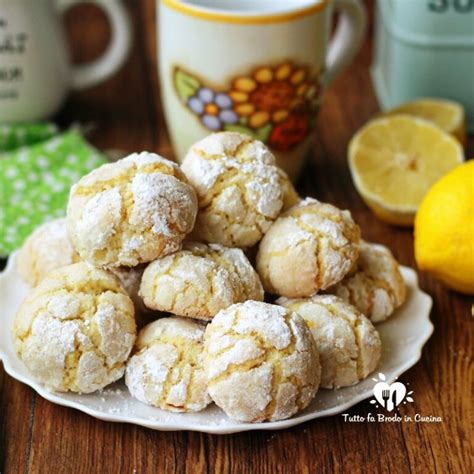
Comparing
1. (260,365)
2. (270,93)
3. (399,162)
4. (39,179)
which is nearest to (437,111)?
(399,162)

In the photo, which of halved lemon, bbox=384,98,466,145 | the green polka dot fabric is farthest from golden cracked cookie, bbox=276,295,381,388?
halved lemon, bbox=384,98,466,145

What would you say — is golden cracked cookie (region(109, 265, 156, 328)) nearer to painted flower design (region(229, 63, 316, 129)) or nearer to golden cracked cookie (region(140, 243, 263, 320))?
golden cracked cookie (region(140, 243, 263, 320))

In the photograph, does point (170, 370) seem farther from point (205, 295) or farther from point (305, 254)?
point (305, 254)

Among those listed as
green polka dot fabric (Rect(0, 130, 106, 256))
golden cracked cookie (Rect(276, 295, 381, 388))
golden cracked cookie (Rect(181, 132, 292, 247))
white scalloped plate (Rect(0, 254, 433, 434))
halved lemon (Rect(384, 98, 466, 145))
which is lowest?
green polka dot fabric (Rect(0, 130, 106, 256))

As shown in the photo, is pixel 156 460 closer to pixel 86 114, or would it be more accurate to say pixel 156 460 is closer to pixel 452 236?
pixel 452 236

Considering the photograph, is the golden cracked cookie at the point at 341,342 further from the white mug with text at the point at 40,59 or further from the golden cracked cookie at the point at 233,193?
the white mug with text at the point at 40,59

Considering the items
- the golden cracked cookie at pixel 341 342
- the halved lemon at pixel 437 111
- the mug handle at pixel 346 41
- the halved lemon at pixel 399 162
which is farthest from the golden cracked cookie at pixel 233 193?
the halved lemon at pixel 437 111
